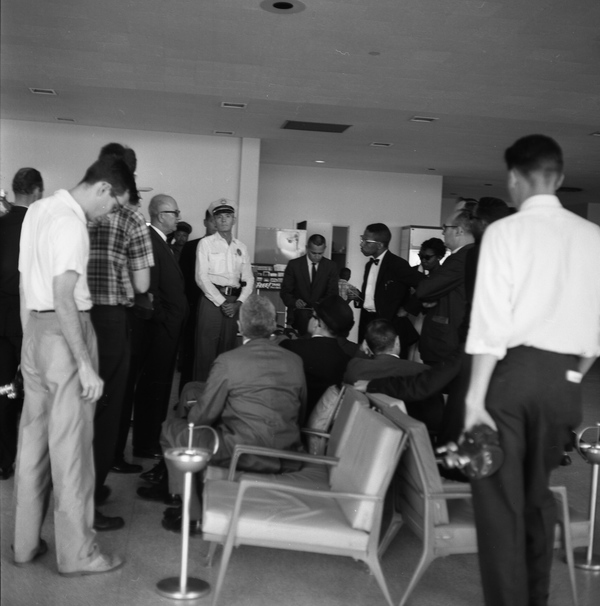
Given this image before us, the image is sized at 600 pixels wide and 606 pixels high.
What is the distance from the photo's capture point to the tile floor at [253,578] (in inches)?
115

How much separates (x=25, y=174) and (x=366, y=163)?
898 centimetres

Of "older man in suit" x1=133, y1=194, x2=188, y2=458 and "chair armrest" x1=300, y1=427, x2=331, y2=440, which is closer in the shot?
"chair armrest" x1=300, y1=427, x2=331, y2=440

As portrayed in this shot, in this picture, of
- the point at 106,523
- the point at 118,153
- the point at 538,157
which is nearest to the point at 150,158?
the point at 118,153

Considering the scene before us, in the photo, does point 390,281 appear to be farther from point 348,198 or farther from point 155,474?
point 348,198

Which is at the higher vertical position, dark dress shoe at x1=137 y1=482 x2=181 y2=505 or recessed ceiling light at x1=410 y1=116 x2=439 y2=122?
recessed ceiling light at x1=410 y1=116 x2=439 y2=122

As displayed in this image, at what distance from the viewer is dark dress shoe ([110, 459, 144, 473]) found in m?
4.56

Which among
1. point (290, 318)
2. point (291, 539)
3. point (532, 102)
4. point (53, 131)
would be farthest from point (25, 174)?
point (53, 131)

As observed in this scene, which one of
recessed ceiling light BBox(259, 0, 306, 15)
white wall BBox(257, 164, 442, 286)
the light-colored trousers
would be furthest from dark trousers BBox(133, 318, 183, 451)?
white wall BBox(257, 164, 442, 286)

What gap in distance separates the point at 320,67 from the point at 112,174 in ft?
14.3

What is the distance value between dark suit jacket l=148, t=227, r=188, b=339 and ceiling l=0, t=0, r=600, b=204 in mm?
2030

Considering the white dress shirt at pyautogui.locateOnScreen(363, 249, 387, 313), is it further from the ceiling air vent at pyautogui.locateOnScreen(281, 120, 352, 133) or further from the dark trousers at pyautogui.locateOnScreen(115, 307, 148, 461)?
the ceiling air vent at pyautogui.locateOnScreen(281, 120, 352, 133)

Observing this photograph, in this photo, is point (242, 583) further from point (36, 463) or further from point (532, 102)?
point (532, 102)

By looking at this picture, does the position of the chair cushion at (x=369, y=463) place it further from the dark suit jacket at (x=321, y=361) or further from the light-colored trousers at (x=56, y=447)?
the light-colored trousers at (x=56, y=447)

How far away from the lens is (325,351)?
4.03 metres
